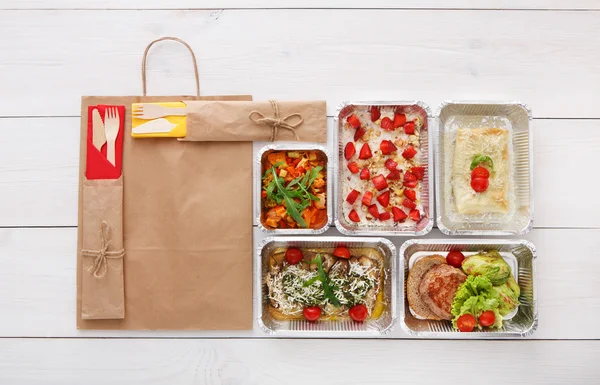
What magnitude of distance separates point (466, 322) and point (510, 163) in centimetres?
74

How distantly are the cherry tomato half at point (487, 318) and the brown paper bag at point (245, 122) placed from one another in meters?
1.04

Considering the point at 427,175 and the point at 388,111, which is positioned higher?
the point at 388,111

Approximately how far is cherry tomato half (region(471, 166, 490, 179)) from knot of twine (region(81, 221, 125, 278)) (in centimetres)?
163

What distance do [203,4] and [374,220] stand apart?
4.30 feet

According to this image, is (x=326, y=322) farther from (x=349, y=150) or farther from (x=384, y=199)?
(x=349, y=150)

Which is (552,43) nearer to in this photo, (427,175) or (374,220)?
(427,175)

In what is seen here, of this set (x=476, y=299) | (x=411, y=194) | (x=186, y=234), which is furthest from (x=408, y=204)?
(x=186, y=234)

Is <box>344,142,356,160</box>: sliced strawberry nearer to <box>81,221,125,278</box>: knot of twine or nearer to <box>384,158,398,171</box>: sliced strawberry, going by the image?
<box>384,158,398,171</box>: sliced strawberry

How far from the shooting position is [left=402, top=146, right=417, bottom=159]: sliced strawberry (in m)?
2.03

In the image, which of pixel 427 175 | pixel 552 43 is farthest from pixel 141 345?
pixel 552 43

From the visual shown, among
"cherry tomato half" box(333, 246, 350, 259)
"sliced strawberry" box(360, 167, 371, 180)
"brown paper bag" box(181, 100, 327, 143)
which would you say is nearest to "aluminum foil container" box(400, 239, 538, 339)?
"cherry tomato half" box(333, 246, 350, 259)

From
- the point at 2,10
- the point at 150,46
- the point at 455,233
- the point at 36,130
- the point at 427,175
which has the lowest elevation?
the point at 455,233

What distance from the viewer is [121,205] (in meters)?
2.06

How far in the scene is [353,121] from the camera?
80.5 inches
